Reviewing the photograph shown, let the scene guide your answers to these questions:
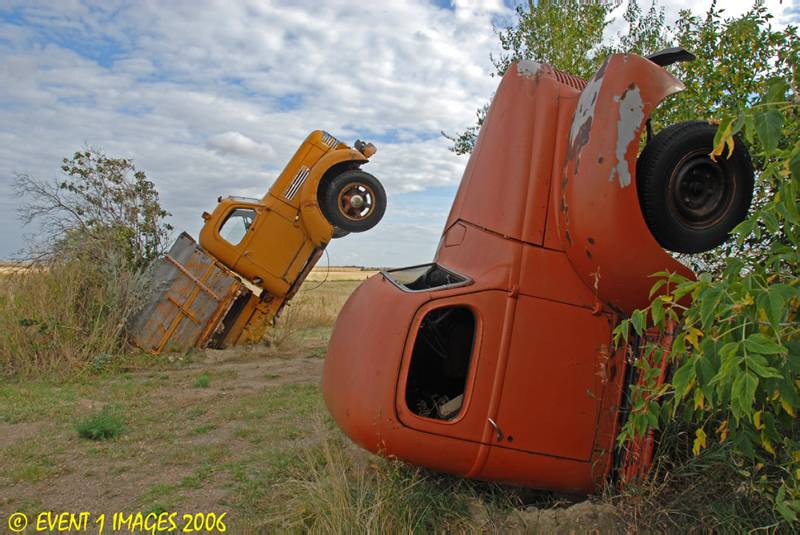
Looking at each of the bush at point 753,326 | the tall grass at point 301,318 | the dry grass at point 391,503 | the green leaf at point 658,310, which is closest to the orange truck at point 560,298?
the dry grass at point 391,503

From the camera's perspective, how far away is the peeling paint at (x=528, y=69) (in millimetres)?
Result: 4199

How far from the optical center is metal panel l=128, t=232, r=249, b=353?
419 inches

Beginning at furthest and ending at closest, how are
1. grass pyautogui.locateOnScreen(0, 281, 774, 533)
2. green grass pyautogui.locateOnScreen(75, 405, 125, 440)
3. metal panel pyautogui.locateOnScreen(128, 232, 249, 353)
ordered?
metal panel pyautogui.locateOnScreen(128, 232, 249, 353), green grass pyautogui.locateOnScreen(75, 405, 125, 440), grass pyautogui.locateOnScreen(0, 281, 774, 533)

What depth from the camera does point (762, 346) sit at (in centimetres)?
213

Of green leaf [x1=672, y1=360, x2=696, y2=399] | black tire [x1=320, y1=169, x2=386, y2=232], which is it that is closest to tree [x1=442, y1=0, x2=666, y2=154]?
black tire [x1=320, y1=169, x2=386, y2=232]

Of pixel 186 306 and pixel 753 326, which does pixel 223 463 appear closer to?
pixel 753 326

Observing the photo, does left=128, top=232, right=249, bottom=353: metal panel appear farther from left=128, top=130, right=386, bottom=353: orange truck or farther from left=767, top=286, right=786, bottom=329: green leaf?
left=767, top=286, right=786, bottom=329: green leaf

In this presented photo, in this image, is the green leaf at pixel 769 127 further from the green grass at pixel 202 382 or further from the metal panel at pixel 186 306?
the metal panel at pixel 186 306

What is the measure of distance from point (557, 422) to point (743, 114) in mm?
Answer: 2049

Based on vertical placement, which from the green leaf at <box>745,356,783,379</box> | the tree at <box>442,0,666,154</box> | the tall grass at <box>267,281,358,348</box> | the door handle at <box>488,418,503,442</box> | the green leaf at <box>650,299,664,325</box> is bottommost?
the tall grass at <box>267,281,358,348</box>

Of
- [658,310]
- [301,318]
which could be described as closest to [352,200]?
[301,318]

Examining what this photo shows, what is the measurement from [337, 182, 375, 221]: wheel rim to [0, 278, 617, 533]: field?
2670 millimetres

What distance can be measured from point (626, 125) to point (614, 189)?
1.20 ft

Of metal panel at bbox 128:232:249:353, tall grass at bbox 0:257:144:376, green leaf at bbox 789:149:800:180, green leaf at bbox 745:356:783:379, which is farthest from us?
metal panel at bbox 128:232:249:353
